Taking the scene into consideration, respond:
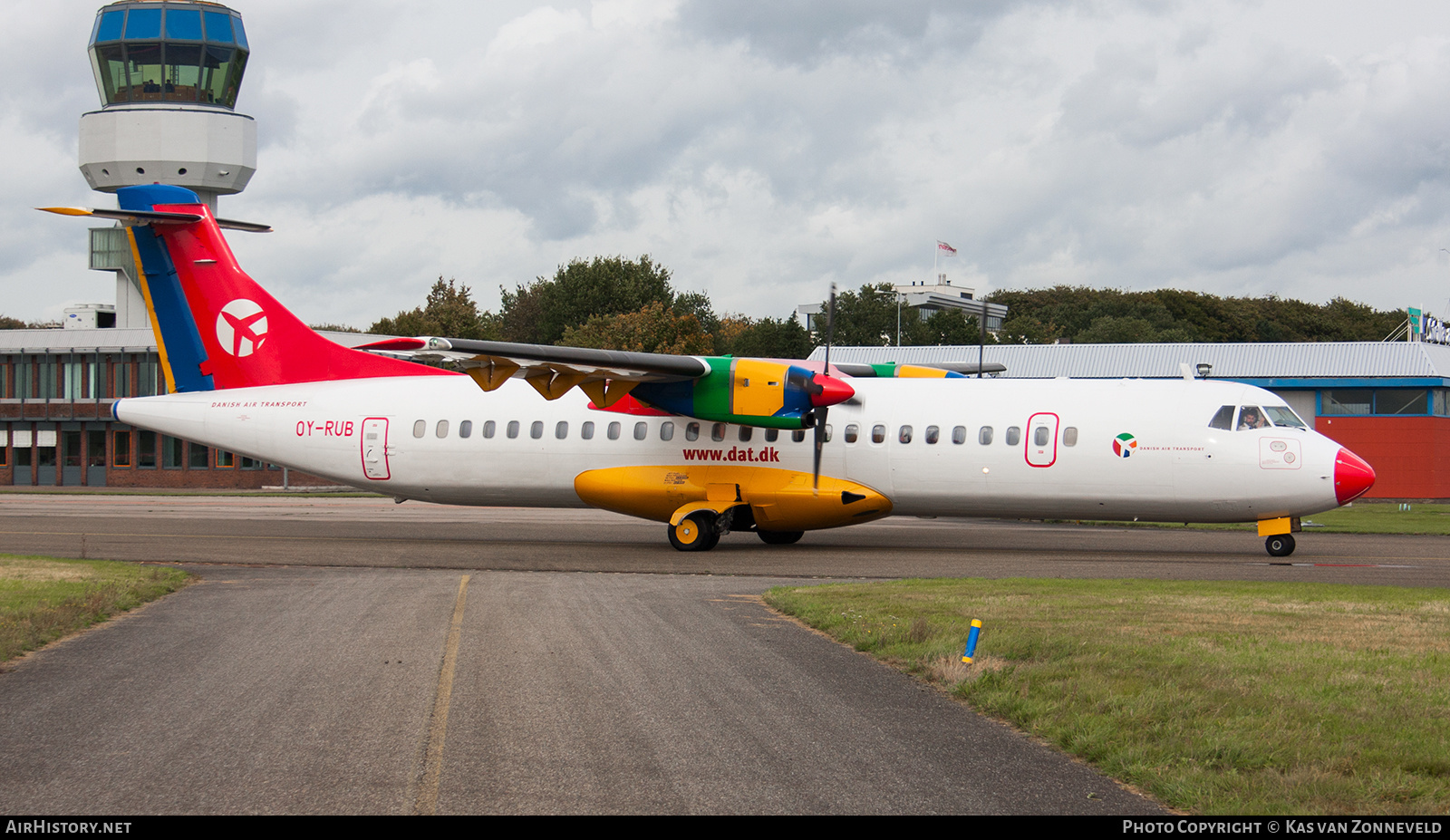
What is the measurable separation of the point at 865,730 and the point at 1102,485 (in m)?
14.6

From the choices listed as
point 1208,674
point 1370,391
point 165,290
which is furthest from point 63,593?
point 1370,391

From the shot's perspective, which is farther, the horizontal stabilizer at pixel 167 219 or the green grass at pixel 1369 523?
the green grass at pixel 1369 523

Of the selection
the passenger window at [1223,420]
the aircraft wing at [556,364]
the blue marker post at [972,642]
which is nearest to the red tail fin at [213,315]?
the aircraft wing at [556,364]

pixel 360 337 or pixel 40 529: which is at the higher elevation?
pixel 360 337

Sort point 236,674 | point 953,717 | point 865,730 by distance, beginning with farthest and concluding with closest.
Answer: point 236,674
point 953,717
point 865,730

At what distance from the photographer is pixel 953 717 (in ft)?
28.4

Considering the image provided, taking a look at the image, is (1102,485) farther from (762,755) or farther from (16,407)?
(16,407)

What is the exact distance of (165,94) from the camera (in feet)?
225

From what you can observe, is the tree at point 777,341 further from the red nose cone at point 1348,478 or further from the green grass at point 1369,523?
the red nose cone at point 1348,478

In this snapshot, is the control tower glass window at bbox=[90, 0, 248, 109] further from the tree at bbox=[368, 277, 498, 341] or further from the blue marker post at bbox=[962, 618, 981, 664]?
the blue marker post at bbox=[962, 618, 981, 664]

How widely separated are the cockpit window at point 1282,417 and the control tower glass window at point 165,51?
64836 mm

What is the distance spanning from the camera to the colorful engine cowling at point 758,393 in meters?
22.2

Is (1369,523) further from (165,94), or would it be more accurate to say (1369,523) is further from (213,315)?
(165,94)
